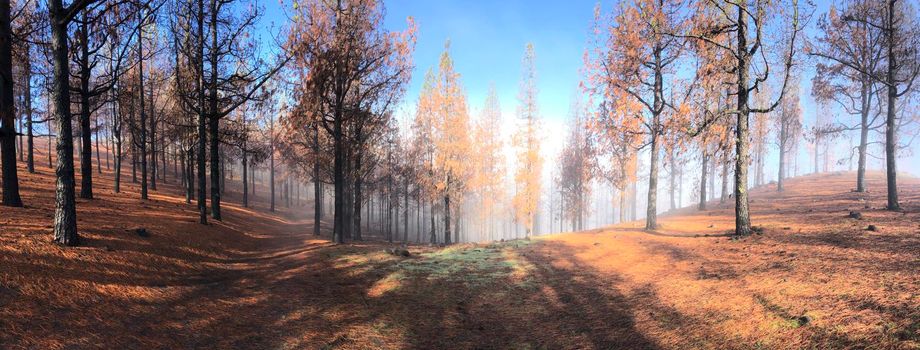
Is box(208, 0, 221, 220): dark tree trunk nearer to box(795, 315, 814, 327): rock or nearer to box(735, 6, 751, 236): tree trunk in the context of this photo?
box(795, 315, 814, 327): rock

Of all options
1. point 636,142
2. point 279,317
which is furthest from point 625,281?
point 636,142

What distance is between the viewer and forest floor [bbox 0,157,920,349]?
532 cm

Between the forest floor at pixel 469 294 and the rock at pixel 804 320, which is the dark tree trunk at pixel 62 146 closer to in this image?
the forest floor at pixel 469 294

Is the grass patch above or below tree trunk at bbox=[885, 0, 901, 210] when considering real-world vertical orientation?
below

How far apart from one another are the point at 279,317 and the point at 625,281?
7.64 meters

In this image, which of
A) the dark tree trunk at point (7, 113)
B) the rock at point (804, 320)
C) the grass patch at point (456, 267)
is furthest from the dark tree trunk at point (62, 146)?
the rock at point (804, 320)

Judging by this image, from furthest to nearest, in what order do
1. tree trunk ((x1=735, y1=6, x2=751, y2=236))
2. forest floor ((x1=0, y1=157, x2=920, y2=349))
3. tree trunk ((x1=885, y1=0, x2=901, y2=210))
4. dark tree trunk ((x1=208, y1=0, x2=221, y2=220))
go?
dark tree trunk ((x1=208, y1=0, x2=221, y2=220)) → tree trunk ((x1=885, y1=0, x2=901, y2=210)) → tree trunk ((x1=735, y1=6, x2=751, y2=236)) → forest floor ((x1=0, y1=157, x2=920, y2=349))

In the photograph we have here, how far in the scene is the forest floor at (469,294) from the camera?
5316 mm

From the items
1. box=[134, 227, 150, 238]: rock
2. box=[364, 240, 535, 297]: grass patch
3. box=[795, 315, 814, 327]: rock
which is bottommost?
box=[364, 240, 535, 297]: grass patch

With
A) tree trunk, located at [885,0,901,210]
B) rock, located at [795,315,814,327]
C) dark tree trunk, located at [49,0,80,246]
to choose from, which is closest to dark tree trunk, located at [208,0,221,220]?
dark tree trunk, located at [49,0,80,246]

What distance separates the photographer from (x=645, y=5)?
15984 millimetres

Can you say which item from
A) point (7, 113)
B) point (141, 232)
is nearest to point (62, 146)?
point (7, 113)

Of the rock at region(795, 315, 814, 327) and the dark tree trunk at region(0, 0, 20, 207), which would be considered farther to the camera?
the dark tree trunk at region(0, 0, 20, 207)

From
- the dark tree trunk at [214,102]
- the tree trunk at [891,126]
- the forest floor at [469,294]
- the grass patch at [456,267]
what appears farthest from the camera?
the dark tree trunk at [214,102]
